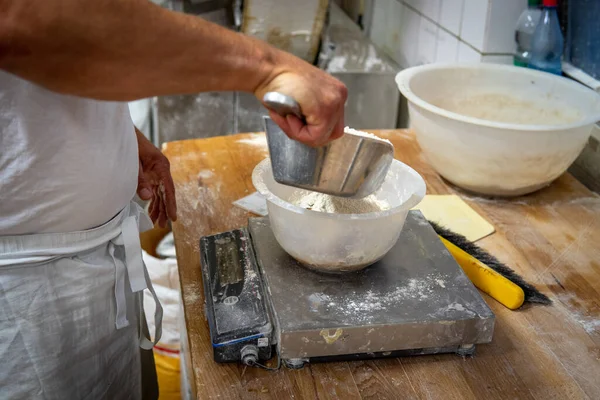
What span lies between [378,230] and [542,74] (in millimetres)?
800

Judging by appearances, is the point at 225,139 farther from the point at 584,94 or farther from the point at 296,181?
the point at 584,94

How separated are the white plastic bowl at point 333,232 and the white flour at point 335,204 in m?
0.07

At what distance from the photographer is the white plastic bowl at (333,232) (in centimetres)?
92

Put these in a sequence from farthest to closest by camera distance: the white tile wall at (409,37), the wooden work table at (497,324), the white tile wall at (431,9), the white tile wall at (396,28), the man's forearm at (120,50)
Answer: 1. the white tile wall at (396,28)
2. the white tile wall at (409,37)
3. the white tile wall at (431,9)
4. the wooden work table at (497,324)
5. the man's forearm at (120,50)

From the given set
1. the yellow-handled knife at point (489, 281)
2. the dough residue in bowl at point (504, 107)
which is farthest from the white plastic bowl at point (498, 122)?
the yellow-handled knife at point (489, 281)

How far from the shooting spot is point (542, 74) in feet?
4.84

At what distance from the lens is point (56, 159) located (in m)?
0.85

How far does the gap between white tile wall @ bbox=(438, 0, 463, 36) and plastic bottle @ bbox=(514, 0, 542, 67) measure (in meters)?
0.24

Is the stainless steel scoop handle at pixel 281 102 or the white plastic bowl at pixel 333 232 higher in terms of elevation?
the stainless steel scoop handle at pixel 281 102

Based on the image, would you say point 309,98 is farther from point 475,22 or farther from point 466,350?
point 475,22

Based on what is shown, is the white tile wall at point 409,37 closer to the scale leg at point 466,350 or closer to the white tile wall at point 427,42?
the white tile wall at point 427,42

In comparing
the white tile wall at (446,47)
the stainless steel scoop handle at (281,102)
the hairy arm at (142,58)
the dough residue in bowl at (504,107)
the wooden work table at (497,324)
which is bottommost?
the wooden work table at (497,324)

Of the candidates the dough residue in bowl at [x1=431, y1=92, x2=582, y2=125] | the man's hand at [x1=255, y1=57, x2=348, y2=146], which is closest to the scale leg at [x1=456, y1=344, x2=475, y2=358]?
the man's hand at [x1=255, y1=57, x2=348, y2=146]

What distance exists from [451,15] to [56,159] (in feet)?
4.51
